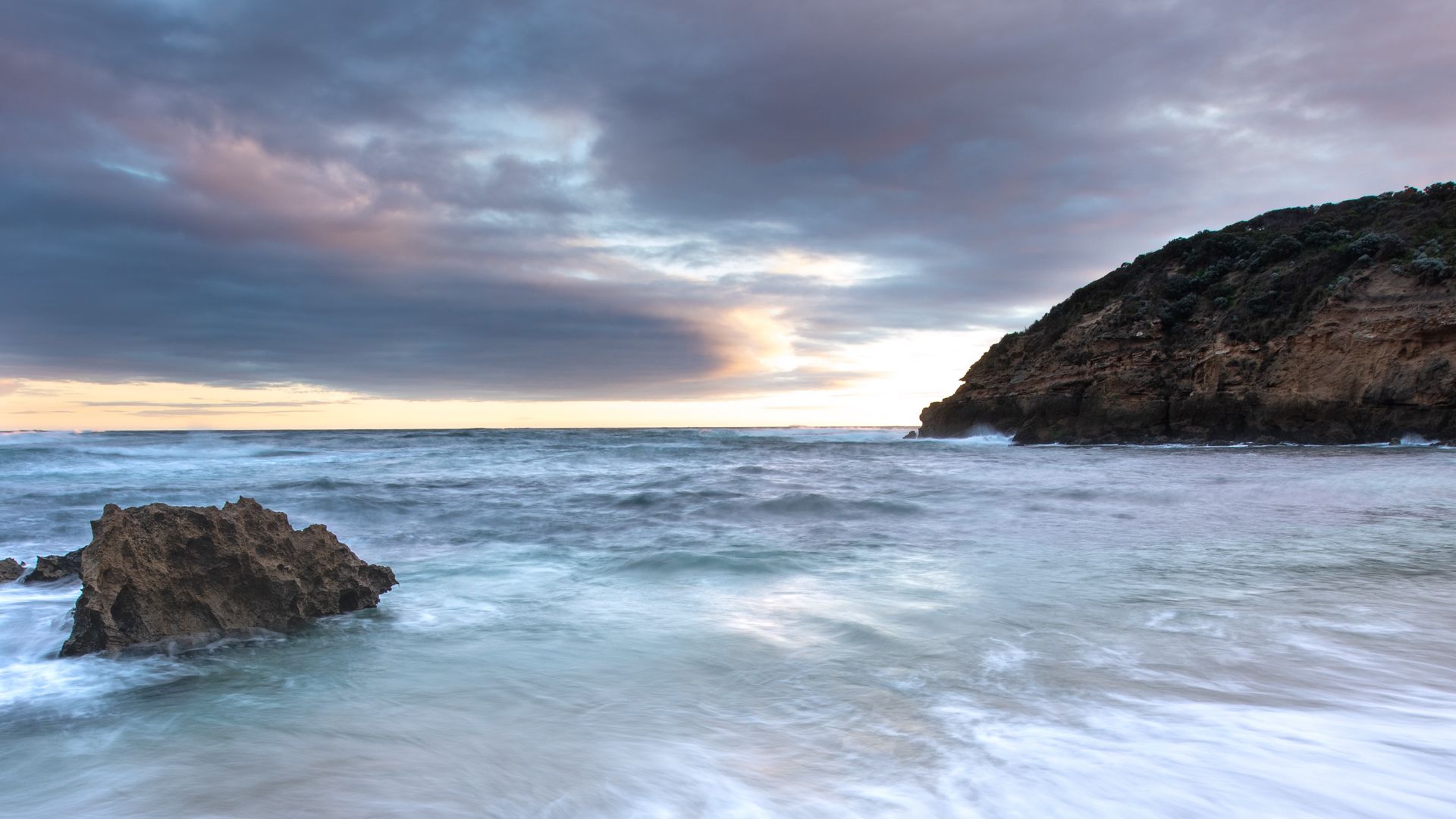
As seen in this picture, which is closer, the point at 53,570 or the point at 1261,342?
the point at 53,570

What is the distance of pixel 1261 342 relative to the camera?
2866cm

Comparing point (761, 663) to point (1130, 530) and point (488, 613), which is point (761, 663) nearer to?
point (488, 613)

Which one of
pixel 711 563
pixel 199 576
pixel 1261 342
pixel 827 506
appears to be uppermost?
pixel 1261 342

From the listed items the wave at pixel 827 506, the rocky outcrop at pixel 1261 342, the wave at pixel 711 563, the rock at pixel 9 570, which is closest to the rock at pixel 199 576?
the rock at pixel 9 570

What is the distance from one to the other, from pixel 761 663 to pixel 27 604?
5.52 m

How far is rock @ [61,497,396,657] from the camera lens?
419cm

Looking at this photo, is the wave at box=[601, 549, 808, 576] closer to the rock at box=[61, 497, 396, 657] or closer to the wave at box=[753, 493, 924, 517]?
the rock at box=[61, 497, 396, 657]

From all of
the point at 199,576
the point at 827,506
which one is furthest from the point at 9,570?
the point at 827,506

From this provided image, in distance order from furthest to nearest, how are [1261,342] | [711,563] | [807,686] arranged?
[1261,342]
[711,563]
[807,686]

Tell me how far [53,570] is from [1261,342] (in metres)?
35.5

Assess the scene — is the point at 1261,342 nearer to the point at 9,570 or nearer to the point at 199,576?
the point at 199,576

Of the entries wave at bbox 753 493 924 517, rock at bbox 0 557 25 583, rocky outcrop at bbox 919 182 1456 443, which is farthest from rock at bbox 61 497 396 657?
rocky outcrop at bbox 919 182 1456 443

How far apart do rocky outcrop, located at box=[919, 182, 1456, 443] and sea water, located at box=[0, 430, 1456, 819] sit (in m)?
21.4

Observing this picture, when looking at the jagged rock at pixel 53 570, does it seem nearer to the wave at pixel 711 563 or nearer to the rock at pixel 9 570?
the rock at pixel 9 570
